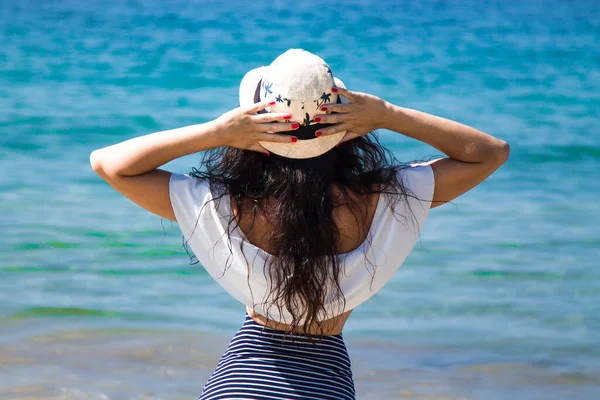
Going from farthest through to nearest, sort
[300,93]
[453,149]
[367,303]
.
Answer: [367,303]
[453,149]
[300,93]

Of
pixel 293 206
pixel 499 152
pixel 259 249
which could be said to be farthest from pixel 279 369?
pixel 499 152

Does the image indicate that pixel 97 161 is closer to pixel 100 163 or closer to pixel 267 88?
pixel 100 163

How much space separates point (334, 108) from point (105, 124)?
8.07 meters

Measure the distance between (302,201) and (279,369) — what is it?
16.0 inches

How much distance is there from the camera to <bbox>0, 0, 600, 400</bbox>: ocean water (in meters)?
3.74

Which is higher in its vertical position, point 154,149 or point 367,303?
point 154,149

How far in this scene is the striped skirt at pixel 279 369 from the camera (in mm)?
1849

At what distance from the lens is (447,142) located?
6.38ft

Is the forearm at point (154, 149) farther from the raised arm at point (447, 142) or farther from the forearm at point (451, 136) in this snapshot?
the forearm at point (451, 136)

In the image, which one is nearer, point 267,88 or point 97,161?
point 267,88

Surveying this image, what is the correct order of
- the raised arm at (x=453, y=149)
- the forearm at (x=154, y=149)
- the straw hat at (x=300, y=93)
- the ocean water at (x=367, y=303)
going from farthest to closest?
1. the ocean water at (x=367, y=303)
2. the raised arm at (x=453, y=149)
3. the forearm at (x=154, y=149)
4. the straw hat at (x=300, y=93)

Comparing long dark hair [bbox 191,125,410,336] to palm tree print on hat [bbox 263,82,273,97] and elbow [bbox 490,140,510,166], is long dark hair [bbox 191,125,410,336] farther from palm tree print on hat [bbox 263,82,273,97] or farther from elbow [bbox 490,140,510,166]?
elbow [bbox 490,140,510,166]

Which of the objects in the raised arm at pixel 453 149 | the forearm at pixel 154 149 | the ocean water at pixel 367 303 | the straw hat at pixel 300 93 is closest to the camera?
the straw hat at pixel 300 93

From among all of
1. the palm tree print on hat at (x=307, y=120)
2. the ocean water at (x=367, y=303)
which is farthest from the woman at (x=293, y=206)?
the ocean water at (x=367, y=303)
